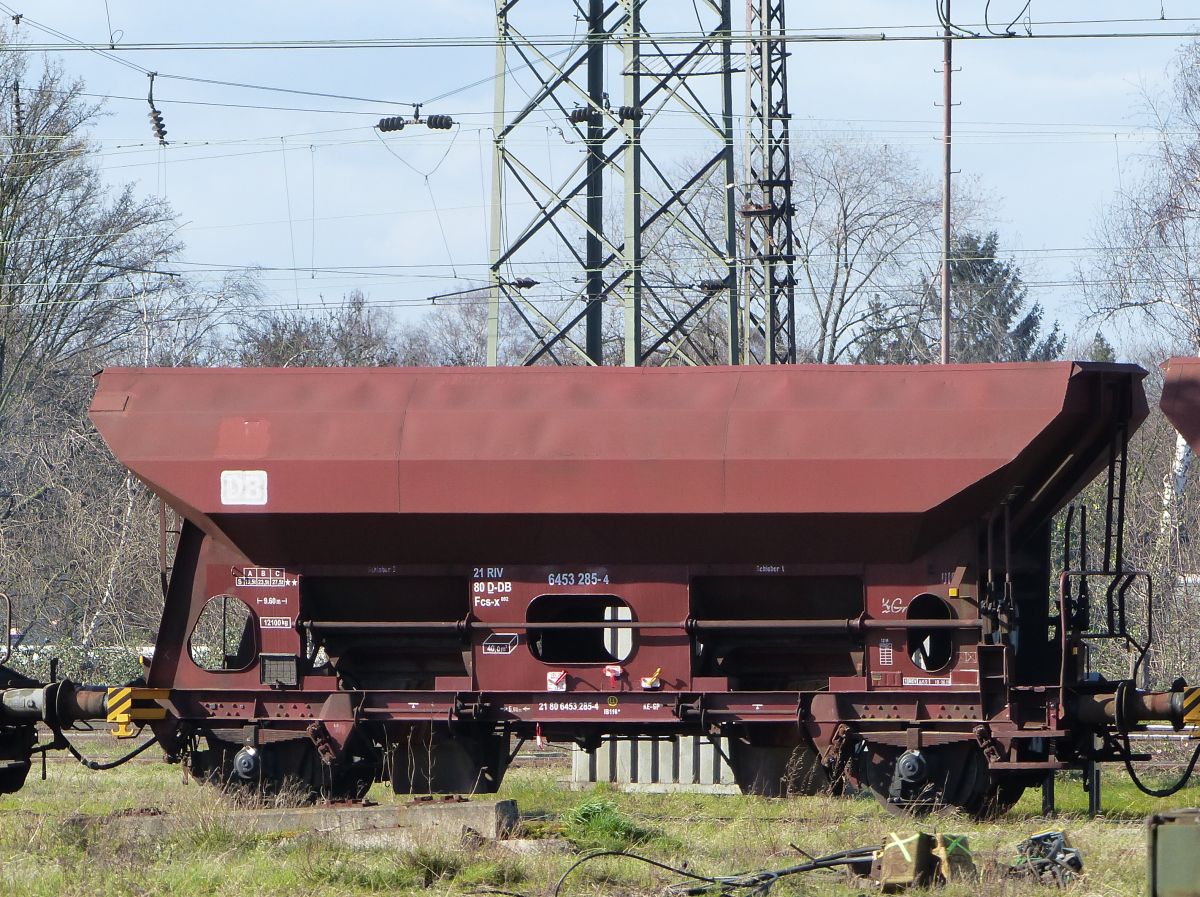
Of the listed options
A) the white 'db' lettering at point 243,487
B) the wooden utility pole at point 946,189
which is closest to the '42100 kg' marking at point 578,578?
the white 'db' lettering at point 243,487

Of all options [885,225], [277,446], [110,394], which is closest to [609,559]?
[277,446]

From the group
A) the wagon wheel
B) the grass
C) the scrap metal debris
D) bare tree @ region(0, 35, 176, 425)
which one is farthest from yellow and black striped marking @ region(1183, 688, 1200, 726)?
bare tree @ region(0, 35, 176, 425)

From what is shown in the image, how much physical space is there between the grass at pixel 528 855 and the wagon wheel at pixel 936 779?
0.66ft

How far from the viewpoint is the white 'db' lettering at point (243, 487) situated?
40.5ft

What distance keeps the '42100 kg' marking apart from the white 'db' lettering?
8.13ft

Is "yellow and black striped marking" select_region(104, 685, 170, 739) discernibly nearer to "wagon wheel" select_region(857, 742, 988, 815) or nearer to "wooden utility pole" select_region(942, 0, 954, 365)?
"wagon wheel" select_region(857, 742, 988, 815)

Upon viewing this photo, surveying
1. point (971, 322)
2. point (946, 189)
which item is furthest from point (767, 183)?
point (971, 322)

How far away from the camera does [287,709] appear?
12.7 metres

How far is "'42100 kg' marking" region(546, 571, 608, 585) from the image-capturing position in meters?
12.3

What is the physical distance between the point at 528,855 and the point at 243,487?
4.17 m

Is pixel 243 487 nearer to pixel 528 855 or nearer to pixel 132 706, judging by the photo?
pixel 132 706

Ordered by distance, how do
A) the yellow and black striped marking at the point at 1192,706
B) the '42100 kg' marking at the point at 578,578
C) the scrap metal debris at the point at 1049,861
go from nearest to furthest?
1. the scrap metal debris at the point at 1049,861
2. the yellow and black striped marking at the point at 1192,706
3. the '42100 kg' marking at the point at 578,578

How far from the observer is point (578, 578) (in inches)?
487

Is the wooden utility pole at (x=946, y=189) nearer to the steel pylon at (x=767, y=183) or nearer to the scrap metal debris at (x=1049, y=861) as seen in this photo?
the steel pylon at (x=767, y=183)
